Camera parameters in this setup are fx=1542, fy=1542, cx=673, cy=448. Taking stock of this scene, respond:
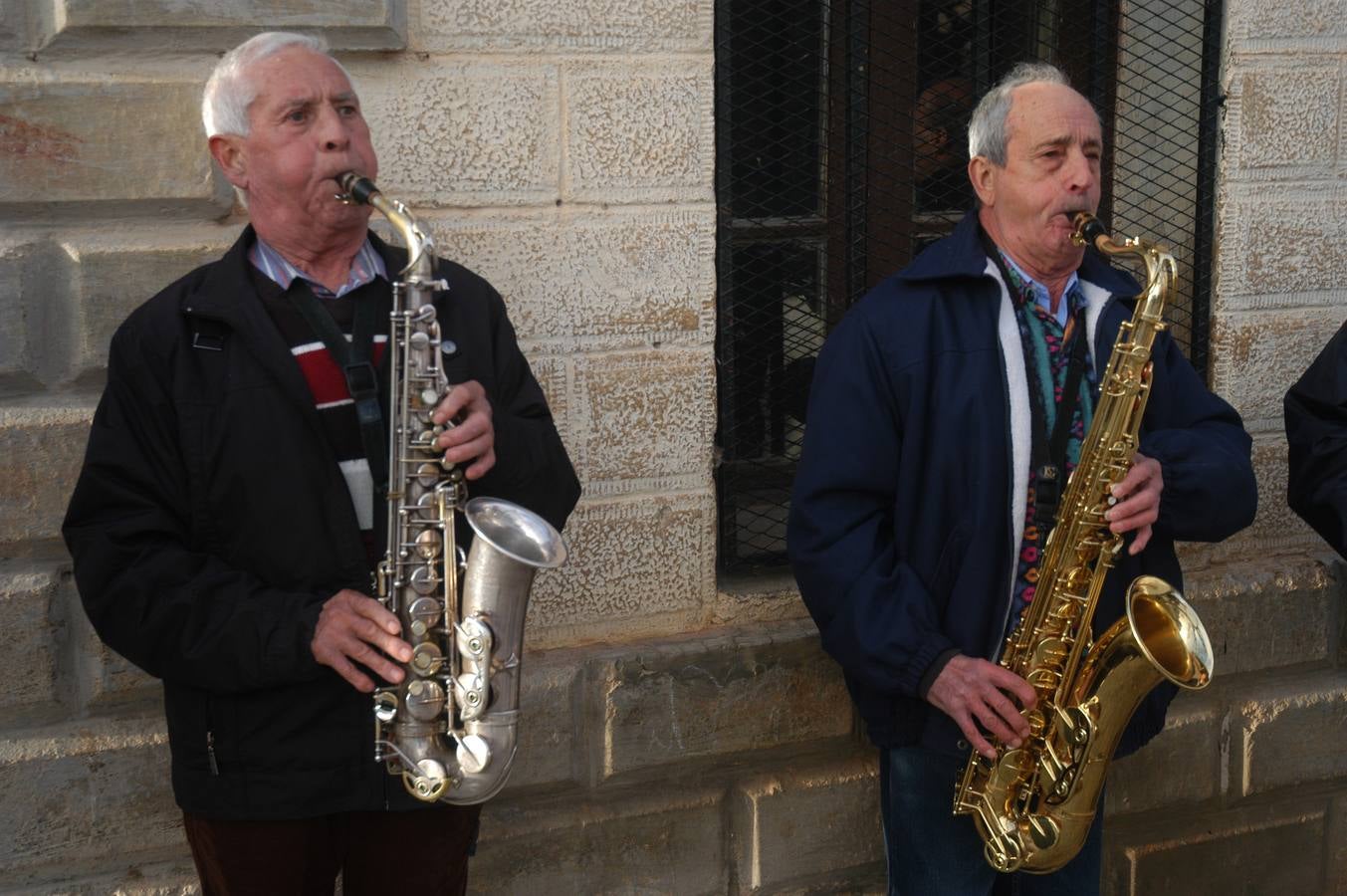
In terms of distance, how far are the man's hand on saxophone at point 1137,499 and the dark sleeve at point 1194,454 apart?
0.24ft

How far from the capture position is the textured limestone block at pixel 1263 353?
4.13 m

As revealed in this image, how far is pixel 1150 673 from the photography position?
2.99 meters

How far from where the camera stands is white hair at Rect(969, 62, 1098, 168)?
10.3 ft

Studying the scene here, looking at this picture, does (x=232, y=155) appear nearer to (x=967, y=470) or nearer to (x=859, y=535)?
(x=859, y=535)

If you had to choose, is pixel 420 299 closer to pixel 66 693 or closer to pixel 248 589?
pixel 248 589

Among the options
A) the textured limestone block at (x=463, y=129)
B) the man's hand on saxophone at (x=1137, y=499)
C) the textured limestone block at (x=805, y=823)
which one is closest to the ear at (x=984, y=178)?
the man's hand on saxophone at (x=1137, y=499)

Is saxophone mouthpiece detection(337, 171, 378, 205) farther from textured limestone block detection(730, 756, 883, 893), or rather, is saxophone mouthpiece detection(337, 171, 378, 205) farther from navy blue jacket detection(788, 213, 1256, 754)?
textured limestone block detection(730, 756, 883, 893)

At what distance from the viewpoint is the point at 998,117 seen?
3154 millimetres

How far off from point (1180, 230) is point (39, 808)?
3.17m

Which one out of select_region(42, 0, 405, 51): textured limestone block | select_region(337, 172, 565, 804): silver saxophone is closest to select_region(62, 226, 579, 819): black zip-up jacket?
select_region(337, 172, 565, 804): silver saxophone

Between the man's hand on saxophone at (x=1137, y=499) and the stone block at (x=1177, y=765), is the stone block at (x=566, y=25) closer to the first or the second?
the man's hand on saxophone at (x=1137, y=499)

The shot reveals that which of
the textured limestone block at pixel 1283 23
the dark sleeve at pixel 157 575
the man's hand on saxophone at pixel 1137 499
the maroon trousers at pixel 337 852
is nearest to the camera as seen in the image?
the dark sleeve at pixel 157 575

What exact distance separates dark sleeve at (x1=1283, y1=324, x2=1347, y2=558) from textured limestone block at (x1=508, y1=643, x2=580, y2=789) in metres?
1.77

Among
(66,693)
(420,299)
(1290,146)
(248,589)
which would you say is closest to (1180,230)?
(1290,146)
